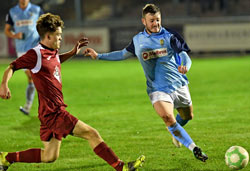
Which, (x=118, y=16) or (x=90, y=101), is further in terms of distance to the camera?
(x=118, y=16)

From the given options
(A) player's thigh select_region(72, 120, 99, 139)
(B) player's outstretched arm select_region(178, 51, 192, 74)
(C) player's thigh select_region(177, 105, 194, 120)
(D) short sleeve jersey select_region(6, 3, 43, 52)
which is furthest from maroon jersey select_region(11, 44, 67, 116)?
(D) short sleeve jersey select_region(6, 3, 43, 52)

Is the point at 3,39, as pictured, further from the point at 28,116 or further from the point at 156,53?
the point at 156,53

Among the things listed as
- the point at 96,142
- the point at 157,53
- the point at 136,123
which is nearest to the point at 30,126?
the point at 136,123

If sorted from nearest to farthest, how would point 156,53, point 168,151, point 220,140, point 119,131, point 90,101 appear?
point 156,53
point 168,151
point 220,140
point 119,131
point 90,101

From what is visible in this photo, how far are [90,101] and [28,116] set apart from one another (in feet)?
6.92

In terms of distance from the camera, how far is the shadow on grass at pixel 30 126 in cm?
825

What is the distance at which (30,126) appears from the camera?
8648 millimetres

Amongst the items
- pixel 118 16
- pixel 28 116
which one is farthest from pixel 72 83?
pixel 118 16

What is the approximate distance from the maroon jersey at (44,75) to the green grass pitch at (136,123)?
1068 mm

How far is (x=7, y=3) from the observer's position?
3228 cm

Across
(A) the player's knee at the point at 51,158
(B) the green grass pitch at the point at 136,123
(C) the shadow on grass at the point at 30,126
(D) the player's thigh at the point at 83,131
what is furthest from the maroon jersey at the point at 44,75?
(C) the shadow on grass at the point at 30,126

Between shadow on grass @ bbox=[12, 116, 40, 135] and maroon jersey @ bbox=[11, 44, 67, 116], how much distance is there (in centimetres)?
314

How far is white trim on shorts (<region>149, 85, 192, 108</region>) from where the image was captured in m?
5.92

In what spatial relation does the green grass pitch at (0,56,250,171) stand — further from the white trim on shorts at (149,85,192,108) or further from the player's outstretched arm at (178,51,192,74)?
the player's outstretched arm at (178,51,192,74)
